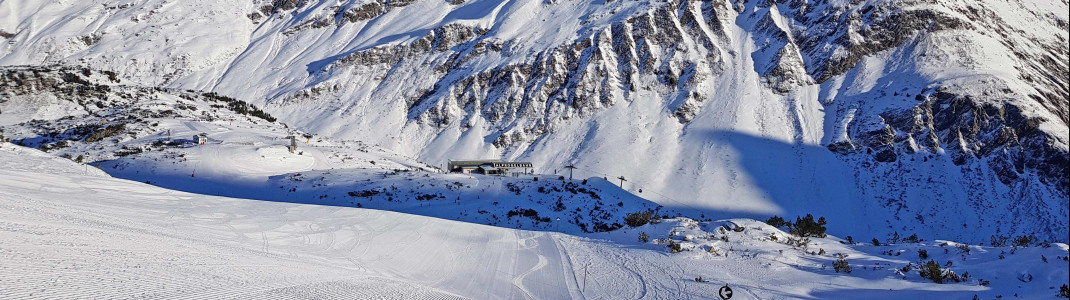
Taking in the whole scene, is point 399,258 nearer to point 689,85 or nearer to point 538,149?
point 538,149

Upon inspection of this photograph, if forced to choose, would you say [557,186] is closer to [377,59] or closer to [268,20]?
[377,59]

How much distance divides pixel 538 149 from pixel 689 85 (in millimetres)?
25525

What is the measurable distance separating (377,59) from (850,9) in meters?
80.0

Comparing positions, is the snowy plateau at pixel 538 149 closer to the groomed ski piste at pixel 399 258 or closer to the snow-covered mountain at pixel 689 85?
the groomed ski piste at pixel 399 258

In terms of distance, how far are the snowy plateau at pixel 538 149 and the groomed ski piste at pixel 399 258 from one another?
114 millimetres

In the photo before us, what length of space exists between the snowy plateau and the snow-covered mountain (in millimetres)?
406

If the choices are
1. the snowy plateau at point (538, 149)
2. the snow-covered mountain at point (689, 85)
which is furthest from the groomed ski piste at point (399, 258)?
the snow-covered mountain at point (689, 85)

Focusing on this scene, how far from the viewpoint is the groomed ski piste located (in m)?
9.38

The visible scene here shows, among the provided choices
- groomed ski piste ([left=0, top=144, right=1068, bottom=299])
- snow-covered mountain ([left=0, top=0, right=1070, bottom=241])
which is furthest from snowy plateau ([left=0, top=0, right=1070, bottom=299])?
snow-covered mountain ([left=0, top=0, right=1070, bottom=241])

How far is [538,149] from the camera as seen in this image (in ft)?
255

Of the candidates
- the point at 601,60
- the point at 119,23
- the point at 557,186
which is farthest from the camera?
the point at 119,23

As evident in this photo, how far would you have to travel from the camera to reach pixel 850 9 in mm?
89750

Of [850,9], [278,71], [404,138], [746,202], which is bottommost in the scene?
[746,202]

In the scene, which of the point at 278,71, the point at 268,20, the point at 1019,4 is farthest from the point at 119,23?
the point at 1019,4
